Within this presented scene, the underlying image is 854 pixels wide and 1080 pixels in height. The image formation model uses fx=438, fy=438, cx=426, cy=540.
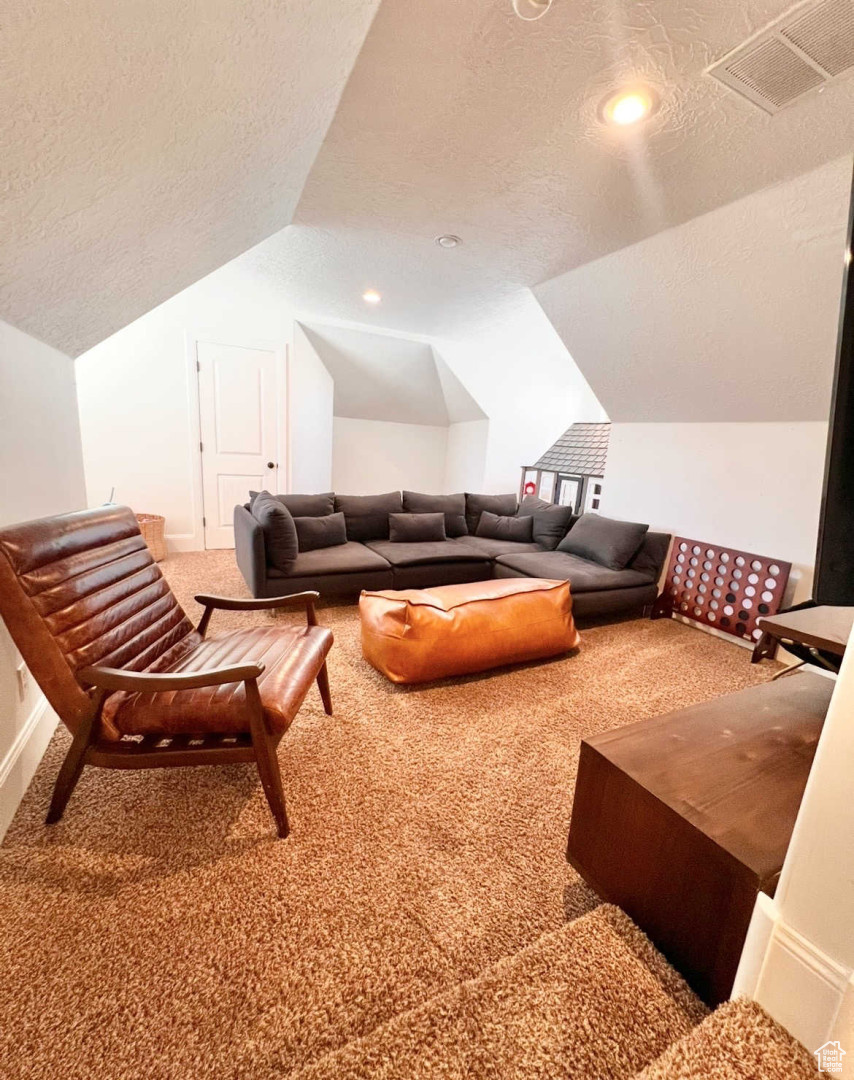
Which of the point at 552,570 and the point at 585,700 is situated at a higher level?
the point at 552,570

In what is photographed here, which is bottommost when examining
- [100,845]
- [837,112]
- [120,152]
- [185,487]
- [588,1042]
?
[100,845]

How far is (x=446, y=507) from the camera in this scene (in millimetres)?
4191

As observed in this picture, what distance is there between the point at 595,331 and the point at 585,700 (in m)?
2.61

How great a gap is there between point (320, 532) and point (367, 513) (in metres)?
0.55

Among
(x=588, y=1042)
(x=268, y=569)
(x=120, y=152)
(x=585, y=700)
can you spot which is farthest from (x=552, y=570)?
(x=120, y=152)

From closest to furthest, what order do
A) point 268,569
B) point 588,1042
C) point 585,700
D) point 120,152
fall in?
point 588,1042, point 120,152, point 585,700, point 268,569

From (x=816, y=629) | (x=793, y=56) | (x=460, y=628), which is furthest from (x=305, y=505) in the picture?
(x=793, y=56)

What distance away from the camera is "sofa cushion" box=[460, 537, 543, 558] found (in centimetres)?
373

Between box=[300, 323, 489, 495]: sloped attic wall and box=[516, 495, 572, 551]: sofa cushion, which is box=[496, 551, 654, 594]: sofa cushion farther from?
box=[300, 323, 489, 495]: sloped attic wall

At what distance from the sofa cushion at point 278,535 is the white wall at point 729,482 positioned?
2.87 metres

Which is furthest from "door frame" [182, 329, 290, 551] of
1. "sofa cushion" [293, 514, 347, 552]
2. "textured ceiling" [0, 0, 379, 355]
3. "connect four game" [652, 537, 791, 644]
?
"connect four game" [652, 537, 791, 644]

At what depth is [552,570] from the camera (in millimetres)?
3209

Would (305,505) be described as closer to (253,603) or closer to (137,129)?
(253,603)

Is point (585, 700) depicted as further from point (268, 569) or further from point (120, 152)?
point (120, 152)
